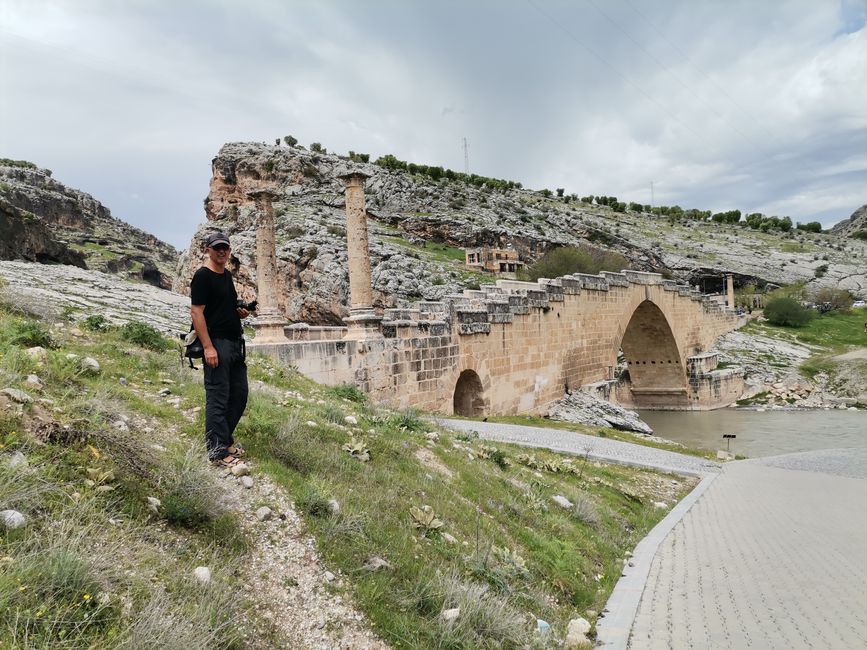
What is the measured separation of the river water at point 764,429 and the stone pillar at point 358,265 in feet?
39.7

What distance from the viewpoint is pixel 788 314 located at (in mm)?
36781

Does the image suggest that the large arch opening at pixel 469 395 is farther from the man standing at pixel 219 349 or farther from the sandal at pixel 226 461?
the sandal at pixel 226 461

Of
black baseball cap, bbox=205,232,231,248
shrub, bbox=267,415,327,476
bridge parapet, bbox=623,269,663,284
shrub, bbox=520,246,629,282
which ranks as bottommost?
shrub, bbox=267,415,327,476

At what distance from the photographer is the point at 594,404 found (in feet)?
61.5

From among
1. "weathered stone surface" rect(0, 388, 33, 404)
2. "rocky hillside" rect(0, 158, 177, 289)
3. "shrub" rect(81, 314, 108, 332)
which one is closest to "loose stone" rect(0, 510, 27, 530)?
"weathered stone surface" rect(0, 388, 33, 404)

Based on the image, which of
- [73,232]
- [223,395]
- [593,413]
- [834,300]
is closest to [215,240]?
[223,395]

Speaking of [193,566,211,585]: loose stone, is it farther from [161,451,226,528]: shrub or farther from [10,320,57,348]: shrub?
[10,320,57,348]: shrub

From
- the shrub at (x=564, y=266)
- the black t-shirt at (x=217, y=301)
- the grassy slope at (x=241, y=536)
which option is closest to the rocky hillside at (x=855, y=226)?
the shrub at (x=564, y=266)

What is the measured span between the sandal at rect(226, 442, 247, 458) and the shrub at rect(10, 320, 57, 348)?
3513mm

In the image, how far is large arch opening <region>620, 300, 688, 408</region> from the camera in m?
26.2

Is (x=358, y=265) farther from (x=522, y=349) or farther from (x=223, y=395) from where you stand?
(x=223, y=395)

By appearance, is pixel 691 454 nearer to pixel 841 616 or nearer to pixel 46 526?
pixel 841 616

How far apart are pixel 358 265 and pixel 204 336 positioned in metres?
8.59

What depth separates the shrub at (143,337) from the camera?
848 cm
